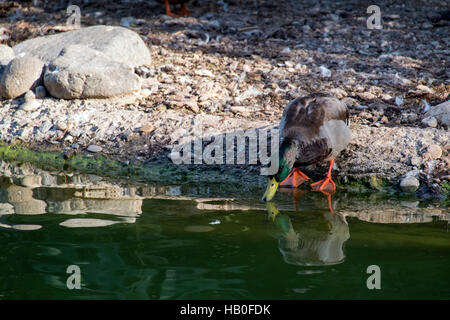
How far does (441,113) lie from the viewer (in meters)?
6.71

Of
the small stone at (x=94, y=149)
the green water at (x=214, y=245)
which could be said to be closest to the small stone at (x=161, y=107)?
the small stone at (x=94, y=149)

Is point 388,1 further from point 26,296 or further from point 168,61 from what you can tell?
point 26,296

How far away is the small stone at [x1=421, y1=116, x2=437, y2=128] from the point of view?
6.67 m

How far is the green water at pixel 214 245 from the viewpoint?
3719 mm

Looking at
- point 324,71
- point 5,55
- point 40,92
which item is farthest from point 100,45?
point 324,71

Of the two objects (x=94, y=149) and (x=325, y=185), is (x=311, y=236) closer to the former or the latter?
(x=325, y=185)

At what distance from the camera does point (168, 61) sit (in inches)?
343

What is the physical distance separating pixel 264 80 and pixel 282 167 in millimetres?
2850

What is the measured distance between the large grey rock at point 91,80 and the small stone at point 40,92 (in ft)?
0.35

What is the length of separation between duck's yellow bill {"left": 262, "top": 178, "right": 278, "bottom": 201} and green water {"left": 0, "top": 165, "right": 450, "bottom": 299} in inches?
3.4

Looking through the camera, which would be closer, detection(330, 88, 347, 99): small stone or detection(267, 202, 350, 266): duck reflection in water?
detection(267, 202, 350, 266): duck reflection in water

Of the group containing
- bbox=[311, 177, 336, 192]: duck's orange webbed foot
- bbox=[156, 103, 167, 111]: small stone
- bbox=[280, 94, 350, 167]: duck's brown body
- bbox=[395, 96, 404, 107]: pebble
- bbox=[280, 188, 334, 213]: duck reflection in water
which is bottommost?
bbox=[280, 188, 334, 213]: duck reflection in water

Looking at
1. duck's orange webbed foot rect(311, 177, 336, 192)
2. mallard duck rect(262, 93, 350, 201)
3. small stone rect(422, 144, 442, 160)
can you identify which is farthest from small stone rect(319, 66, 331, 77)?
duck's orange webbed foot rect(311, 177, 336, 192)

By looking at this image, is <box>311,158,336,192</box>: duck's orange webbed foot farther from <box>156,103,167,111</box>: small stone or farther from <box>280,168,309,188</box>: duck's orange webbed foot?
<box>156,103,167,111</box>: small stone
